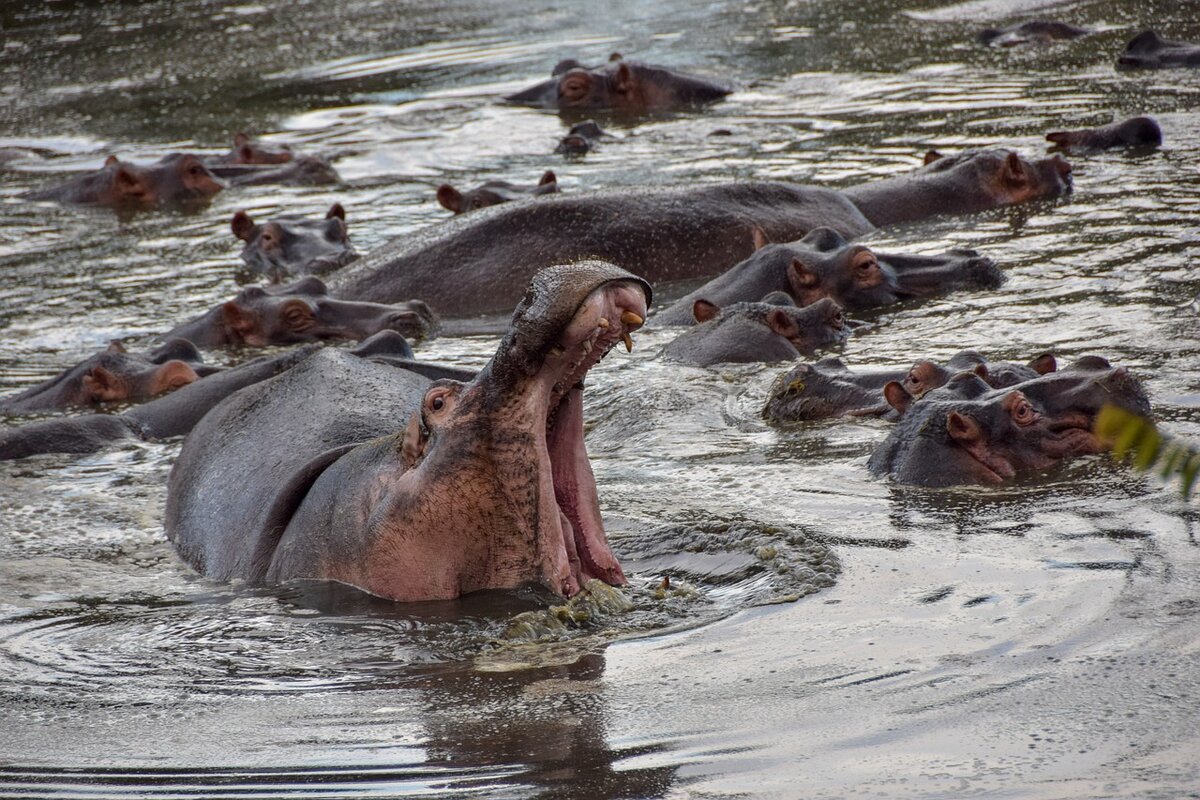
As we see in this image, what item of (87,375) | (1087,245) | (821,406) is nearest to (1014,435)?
(821,406)

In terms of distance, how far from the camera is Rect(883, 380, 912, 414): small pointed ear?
5688 mm

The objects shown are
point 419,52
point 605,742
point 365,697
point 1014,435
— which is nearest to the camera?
point 605,742

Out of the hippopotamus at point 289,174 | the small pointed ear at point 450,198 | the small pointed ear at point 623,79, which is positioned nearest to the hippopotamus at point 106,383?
the small pointed ear at point 450,198

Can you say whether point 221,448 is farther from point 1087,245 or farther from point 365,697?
point 1087,245

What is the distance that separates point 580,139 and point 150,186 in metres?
3.02

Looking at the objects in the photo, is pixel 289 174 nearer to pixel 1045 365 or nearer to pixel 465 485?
pixel 1045 365

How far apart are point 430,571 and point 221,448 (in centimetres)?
152

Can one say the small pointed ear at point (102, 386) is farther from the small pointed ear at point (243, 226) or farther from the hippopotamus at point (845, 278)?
the small pointed ear at point (243, 226)

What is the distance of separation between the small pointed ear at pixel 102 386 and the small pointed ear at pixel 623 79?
7546 millimetres

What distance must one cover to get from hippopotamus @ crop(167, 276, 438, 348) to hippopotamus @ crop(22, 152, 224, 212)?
3881 millimetres

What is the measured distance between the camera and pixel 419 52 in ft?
59.8

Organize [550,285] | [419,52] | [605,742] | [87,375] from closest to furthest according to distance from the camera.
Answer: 1. [605,742]
2. [550,285]
3. [87,375]
4. [419,52]

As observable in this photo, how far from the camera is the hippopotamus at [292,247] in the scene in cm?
996

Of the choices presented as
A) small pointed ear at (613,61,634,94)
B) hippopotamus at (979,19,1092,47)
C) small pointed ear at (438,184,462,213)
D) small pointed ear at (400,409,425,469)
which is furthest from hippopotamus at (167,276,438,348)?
hippopotamus at (979,19,1092,47)
